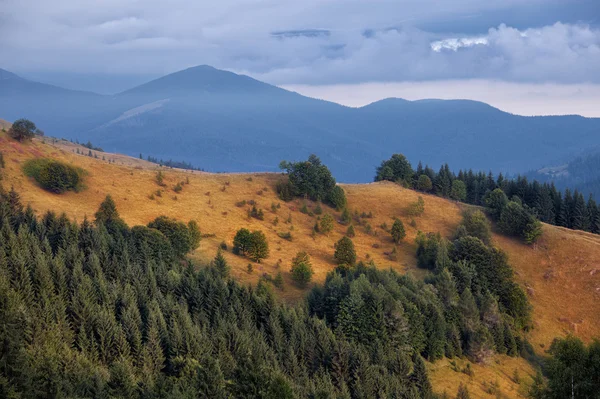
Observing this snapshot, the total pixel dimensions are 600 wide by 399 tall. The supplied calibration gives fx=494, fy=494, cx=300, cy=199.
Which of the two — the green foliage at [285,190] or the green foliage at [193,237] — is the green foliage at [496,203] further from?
the green foliage at [193,237]

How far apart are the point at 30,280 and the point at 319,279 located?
103ft

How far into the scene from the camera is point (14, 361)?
895 inches

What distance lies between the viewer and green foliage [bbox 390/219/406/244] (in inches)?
2987

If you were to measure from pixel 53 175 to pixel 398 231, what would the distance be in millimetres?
49690

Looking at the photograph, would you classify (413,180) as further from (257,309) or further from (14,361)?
(14,361)

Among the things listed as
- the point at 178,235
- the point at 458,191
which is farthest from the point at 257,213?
the point at 458,191

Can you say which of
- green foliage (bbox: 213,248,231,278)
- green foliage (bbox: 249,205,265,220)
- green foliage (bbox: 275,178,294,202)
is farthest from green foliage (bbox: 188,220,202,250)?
green foliage (bbox: 275,178,294,202)

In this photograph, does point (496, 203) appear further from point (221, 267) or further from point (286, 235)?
point (221, 267)

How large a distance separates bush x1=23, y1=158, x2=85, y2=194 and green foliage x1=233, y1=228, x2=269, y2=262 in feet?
81.8

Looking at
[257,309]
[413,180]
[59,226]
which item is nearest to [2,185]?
[59,226]

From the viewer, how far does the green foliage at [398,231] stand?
75.9 metres

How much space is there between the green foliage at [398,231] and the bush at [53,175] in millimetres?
46088

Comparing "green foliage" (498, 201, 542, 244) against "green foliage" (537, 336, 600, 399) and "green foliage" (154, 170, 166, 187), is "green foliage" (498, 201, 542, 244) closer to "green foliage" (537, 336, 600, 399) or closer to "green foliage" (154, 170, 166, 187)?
"green foliage" (537, 336, 600, 399)

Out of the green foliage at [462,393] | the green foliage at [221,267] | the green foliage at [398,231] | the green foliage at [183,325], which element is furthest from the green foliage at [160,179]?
the green foliage at [462,393]
